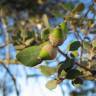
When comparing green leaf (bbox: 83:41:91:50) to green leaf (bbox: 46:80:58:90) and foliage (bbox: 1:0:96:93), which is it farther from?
green leaf (bbox: 46:80:58:90)

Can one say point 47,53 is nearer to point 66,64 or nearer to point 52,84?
point 66,64

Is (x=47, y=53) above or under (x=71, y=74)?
above

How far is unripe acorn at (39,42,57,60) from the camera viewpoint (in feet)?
2.59

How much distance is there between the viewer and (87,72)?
1.02m

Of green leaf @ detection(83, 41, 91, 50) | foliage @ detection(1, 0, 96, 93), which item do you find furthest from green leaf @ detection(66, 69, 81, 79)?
green leaf @ detection(83, 41, 91, 50)

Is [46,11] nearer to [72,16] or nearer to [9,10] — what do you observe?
[9,10]

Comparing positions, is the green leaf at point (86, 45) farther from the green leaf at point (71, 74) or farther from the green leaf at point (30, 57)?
the green leaf at point (30, 57)

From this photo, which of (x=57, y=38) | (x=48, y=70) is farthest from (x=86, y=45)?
(x=57, y=38)

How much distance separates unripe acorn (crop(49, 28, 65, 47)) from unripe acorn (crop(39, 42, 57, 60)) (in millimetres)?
11

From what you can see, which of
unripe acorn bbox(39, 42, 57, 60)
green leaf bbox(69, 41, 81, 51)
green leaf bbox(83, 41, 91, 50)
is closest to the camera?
unripe acorn bbox(39, 42, 57, 60)

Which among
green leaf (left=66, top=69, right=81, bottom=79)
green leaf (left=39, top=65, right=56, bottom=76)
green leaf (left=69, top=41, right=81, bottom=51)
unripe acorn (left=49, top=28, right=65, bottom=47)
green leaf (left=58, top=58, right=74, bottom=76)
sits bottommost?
green leaf (left=39, top=65, right=56, bottom=76)

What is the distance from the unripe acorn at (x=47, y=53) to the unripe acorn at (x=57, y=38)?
1 centimetres

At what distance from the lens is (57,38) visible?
2.66ft

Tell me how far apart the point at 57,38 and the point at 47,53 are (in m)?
0.04
